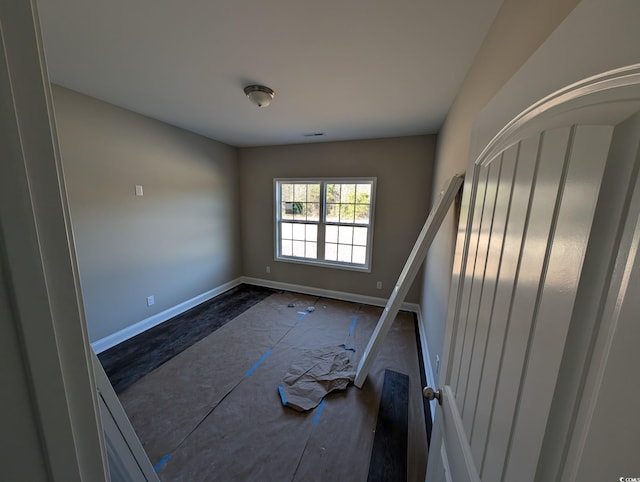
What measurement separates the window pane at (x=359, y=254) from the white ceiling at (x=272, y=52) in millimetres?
1936

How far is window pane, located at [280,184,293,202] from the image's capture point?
4.07 m

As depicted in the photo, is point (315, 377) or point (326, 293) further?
point (326, 293)

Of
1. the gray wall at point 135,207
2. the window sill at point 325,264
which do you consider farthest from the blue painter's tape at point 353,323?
the gray wall at point 135,207

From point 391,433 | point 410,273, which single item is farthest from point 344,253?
point 391,433

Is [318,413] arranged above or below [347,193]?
below

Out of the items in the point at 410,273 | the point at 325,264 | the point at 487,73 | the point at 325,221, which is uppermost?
the point at 487,73

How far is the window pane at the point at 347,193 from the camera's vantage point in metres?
3.66

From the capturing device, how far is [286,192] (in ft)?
13.5

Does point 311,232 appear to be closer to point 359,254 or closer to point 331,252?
point 331,252

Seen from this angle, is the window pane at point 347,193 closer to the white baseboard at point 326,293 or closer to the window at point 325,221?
the window at point 325,221

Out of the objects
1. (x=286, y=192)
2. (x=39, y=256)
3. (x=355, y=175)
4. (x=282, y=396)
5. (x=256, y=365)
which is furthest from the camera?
(x=286, y=192)

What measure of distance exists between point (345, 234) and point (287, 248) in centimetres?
114

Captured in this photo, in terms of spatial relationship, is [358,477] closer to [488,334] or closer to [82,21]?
[488,334]

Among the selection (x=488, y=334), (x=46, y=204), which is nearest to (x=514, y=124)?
(x=488, y=334)
